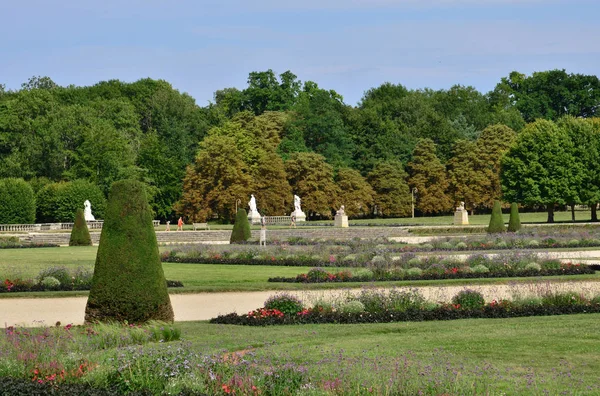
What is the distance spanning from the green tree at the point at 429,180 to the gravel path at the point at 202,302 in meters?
60.8

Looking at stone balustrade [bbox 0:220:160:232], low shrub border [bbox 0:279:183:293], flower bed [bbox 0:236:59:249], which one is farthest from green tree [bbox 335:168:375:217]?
low shrub border [bbox 0:279:183:293]

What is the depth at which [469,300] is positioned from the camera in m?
16.7

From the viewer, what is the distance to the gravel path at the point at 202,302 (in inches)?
685

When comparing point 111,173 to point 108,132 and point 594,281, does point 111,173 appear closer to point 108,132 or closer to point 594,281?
point 108,132

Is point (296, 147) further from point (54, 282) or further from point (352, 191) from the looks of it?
point (54, 282)

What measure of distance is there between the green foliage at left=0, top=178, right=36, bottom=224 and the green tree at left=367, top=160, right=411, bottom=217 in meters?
29.3

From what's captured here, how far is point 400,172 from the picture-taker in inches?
3258

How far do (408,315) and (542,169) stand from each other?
5353 centimetres

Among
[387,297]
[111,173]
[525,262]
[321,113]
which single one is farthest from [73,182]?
[387,297]

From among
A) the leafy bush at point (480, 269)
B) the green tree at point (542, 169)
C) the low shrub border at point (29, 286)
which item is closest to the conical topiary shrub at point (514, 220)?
the leafy bush at point (480, 269)

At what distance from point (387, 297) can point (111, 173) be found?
5945 cm

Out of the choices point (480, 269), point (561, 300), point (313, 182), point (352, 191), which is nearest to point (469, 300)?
point (561, 300)

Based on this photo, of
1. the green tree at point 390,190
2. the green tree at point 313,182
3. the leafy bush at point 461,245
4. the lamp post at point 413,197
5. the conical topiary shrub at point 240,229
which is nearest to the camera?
the leafy bush at point 461,245

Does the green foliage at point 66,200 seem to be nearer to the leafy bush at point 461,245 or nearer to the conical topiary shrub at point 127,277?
the leafy bush at point 461,245
